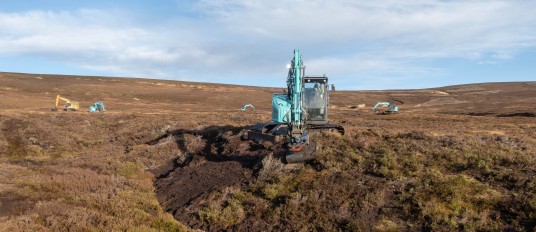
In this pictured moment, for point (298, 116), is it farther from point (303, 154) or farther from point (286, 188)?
point (286, 188)

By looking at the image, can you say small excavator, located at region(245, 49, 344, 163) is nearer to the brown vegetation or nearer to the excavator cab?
the excavator cab

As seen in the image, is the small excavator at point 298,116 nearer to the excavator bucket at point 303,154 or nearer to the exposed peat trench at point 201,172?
the excavator bucket at point 303,154

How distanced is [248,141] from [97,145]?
1443 cm

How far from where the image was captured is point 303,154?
18547 mm

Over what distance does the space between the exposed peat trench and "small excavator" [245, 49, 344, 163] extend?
69.5 inches

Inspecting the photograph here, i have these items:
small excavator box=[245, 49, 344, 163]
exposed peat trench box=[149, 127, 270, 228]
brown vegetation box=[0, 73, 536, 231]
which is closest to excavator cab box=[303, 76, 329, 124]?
small excavator box=[245, 49, 344, 163]

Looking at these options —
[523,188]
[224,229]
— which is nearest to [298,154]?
[224,229]

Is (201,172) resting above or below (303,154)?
below

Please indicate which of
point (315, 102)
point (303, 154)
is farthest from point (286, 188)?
point (315, 102)

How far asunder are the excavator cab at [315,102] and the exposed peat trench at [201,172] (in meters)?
4.86

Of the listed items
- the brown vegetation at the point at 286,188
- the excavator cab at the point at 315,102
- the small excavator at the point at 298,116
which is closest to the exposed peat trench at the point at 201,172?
the brown vegetation at the point at 286,188

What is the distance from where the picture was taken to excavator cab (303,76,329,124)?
82.3 feet

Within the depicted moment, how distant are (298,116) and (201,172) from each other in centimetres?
610

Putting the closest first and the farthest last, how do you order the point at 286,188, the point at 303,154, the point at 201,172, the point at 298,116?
the point at 286,188, the point at 303,154, the point at 201,172, the point at 298,116
